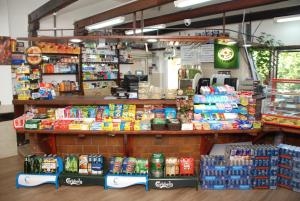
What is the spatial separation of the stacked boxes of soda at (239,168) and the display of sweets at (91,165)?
2120 millimetres

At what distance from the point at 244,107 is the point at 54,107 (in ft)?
11.7

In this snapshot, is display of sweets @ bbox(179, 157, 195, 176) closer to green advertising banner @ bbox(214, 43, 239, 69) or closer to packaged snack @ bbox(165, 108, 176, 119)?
packaged snack @ bbox(165, 108, 176, 119)

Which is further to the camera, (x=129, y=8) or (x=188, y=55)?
(x=188, y=55)

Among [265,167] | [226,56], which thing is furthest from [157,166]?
[226,56]

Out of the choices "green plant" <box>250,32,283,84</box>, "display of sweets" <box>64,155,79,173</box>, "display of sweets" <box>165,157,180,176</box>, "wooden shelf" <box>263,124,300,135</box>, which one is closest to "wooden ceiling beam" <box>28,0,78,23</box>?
"display of sweets" <box>64,155,79,173</box>

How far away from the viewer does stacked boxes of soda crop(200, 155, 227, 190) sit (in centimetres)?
408

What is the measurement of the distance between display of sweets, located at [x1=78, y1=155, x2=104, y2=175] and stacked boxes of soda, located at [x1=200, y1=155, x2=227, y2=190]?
5.57 feet

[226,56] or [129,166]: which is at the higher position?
[226,56]

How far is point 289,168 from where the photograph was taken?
4.04 metres

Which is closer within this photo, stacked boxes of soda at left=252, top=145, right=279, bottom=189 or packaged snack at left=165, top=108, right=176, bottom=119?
stacked boxes of soda at left=252, top=145, right=279, bottom=189

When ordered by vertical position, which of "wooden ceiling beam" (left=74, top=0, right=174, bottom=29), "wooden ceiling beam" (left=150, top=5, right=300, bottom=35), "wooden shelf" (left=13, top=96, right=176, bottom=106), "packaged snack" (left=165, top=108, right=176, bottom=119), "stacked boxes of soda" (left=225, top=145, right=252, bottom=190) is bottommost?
"stacked boxes of soda" (left=225, top=145, right=252, bottom=190)

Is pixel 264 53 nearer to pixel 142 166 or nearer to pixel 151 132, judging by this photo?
pixel 151 132

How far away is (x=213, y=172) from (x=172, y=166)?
2.25 ft

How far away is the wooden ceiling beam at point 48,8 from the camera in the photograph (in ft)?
18.5
